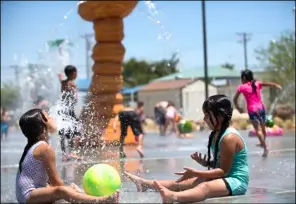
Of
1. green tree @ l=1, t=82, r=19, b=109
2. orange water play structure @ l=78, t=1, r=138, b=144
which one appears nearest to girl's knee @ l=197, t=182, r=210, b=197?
orange water play structure @ l=78, t=1, r=138, b=144

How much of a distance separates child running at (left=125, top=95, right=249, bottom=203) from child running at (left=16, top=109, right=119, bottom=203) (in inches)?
21.3

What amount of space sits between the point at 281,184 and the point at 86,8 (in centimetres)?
744

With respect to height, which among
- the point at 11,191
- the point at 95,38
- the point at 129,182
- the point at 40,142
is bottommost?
the point at 11,191

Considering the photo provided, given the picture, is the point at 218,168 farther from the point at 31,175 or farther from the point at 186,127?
Answer: the point at 186,127

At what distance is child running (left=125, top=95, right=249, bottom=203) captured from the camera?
3.59m

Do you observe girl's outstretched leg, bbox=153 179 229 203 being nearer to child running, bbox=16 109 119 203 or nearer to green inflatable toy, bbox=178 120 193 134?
child running, bbox=16 109 119 203

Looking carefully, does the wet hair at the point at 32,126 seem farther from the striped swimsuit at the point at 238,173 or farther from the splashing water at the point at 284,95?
the splashing water at the point at 284,95

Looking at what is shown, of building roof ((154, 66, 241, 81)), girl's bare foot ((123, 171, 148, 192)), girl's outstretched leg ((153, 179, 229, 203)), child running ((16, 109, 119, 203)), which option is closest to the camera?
girl's outstretched leg ((153, 179, 229, 203))

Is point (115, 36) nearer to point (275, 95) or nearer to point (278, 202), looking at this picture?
point (278, 202)

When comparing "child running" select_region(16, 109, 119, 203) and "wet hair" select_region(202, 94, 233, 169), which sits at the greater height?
"wet hair" select_region(202, 94, 233, 169)

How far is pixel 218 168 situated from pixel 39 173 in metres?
1.29

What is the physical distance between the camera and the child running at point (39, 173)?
12.1ft

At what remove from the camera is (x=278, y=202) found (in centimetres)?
530

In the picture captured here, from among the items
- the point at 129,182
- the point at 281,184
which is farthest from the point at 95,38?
the point at 129,182
